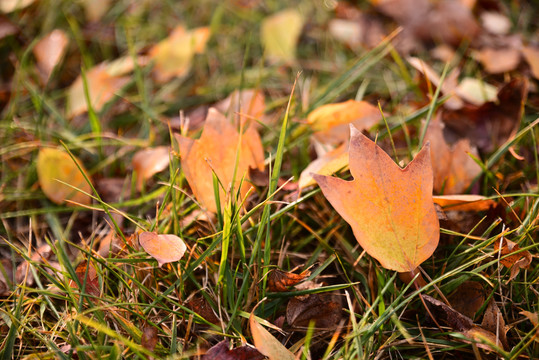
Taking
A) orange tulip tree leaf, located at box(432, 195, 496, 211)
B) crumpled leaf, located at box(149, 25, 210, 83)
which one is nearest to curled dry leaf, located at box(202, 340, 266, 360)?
orange tulip tree leaf, located at box(432, 195, 496, 211)

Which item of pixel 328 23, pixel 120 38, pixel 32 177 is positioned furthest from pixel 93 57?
pixel 328 23

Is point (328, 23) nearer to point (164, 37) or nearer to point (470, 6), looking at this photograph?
point (470, 6)

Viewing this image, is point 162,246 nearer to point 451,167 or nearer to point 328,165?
point 328,165

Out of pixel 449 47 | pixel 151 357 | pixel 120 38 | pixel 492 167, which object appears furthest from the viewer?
pixel 120 38

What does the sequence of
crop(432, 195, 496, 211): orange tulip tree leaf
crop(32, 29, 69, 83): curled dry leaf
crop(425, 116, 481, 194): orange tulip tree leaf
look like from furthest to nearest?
crop(32, 29, 69, 83): curled dry leaf < crop(425, 116, 481, 194): orange tulip tree leaf < crop(432, 195, 496, 211): orange tulip tree leaf

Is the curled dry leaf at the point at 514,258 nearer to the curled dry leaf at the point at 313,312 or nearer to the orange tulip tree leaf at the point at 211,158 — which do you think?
the curled dry leaf at the point at 313,312

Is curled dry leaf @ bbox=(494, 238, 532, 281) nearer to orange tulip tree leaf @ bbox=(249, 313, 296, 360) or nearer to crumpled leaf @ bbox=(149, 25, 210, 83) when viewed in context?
orange tulip tree leaf @ bbox=(249, 313, 296, 360)
